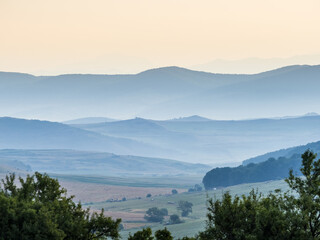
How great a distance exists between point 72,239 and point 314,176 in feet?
47.9

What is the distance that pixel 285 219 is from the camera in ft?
129

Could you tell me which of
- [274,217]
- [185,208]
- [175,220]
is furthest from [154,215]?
[274,217]

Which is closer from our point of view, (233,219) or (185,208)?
(233,219)

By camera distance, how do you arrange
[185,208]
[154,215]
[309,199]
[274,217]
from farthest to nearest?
[185,208] < [154,215] < [309,199] < [274,217]

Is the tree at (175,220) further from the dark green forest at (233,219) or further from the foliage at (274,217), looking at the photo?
the foliage at (274,217)

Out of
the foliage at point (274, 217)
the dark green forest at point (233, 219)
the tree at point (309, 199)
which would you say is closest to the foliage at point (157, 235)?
the dark green forest at point (233, 219)

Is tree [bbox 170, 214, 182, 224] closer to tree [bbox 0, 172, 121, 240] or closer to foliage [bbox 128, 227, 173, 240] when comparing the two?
tree [bbox 0, 172, 121, 240]

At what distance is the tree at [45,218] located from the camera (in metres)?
42.4

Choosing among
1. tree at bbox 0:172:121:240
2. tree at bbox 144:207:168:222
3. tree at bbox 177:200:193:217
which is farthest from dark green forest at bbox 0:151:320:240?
tree at bbox 177:200:193:217

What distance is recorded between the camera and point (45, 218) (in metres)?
42.7

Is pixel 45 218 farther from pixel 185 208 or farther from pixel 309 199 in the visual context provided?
pixel 185 208

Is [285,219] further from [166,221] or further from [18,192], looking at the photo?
[166,221]

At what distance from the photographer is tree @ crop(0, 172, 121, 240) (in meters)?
42.4

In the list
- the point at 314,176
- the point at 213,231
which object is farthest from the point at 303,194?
the point at 213,231
